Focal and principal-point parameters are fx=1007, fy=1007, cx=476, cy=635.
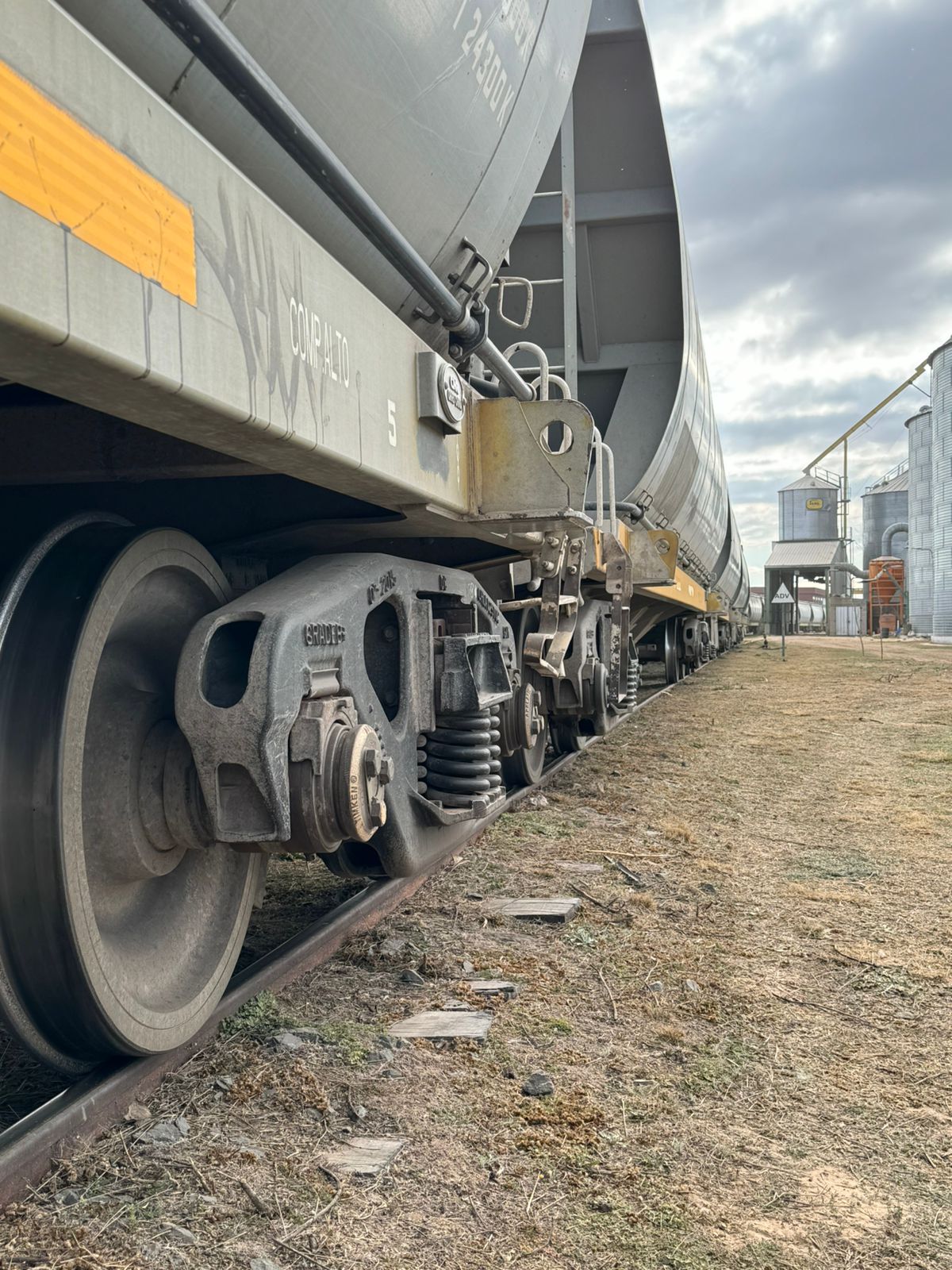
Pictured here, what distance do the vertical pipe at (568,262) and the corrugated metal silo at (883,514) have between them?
194 ft

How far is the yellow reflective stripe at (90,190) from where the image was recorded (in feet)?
3.67

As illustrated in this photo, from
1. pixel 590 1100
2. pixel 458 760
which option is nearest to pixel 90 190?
pixel 590 1100

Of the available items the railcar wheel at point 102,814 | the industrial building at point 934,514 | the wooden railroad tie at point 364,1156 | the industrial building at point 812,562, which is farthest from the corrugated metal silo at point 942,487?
the wooden railroad tie at point 364,1156

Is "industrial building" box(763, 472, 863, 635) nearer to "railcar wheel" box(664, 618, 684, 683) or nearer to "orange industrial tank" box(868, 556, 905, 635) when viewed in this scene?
"orange industrial tank" box(868, 556, 905, 635)

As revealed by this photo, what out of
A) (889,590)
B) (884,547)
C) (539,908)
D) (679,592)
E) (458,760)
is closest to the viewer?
(458,760)

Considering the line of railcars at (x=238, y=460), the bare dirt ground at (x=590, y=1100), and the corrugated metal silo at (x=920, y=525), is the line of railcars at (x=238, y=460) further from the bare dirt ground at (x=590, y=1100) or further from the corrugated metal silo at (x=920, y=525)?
the corrugated metal silo at (x=920, y=525)

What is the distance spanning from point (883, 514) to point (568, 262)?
205 feet

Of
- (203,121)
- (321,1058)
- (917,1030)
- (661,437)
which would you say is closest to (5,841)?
(321,1058)

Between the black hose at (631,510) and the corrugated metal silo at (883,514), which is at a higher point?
the corrugated metal silo at (883,514)

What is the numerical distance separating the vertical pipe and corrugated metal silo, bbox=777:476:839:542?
59885 mm

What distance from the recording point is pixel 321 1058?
249 centimetres

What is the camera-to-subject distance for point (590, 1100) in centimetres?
236

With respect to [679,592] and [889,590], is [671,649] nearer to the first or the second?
[679,592]

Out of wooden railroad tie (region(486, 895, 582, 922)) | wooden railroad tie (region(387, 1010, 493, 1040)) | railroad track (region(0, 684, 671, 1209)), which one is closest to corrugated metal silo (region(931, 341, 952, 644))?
wooden railroad tie (region(486, 895, 582, 922))
